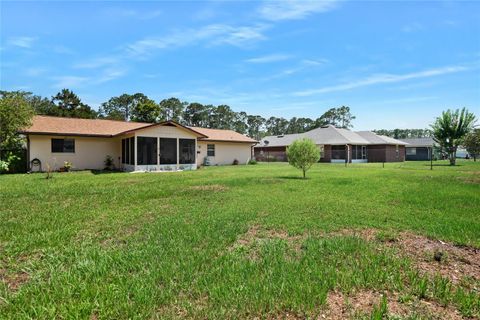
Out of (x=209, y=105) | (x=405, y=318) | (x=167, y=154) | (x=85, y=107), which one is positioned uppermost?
(x=209, y=105)

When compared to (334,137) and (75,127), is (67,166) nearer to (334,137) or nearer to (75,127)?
(75,127)

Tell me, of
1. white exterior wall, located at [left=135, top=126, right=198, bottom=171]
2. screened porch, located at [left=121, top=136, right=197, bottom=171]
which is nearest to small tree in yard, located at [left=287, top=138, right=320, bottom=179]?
white exterior wall, located at [left=135, top=126, right=198, bottom=171]

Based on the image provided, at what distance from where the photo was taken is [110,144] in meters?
22.5

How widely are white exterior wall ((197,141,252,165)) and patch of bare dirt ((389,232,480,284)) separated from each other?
77.7ft

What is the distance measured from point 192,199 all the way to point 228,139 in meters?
21.2

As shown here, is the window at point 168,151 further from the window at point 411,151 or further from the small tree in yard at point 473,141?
the window at point 411,151

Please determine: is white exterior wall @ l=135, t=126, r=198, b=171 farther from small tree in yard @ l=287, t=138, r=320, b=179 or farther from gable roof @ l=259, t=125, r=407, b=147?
gable roof @ l=259, t=125, r=407, b=147

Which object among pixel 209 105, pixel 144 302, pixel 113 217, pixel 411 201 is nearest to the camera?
pixel 144 302

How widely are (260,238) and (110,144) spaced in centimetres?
1992

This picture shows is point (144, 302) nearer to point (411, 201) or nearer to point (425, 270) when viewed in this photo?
point (425, 270)

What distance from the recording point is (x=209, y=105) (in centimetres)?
7838

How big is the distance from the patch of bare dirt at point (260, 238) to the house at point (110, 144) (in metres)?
15.5

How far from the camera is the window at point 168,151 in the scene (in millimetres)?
21106

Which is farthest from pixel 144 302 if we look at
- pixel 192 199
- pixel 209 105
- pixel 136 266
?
pixel 209 105
